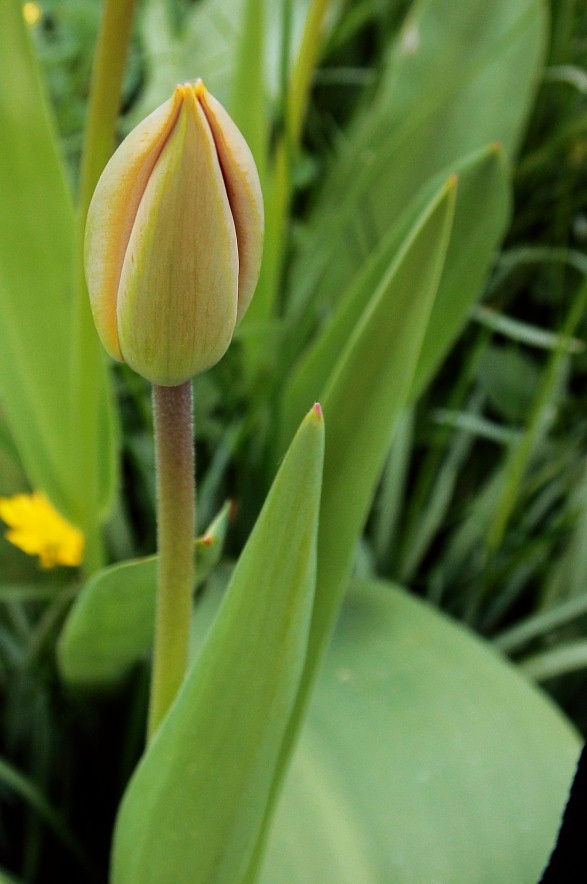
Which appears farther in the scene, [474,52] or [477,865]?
[474,52]

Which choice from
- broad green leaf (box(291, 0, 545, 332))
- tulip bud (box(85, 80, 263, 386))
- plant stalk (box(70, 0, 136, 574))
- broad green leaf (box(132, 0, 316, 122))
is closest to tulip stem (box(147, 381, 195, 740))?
tulip bud (box(85, 80, 263, 386))

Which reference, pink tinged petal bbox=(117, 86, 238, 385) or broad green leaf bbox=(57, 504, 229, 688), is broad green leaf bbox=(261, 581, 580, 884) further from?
pink tinged petal bbox=(117, 86, 238, 385)

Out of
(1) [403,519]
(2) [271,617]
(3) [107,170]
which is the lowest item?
(1) [403,519]

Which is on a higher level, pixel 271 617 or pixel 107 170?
pixel 107 170

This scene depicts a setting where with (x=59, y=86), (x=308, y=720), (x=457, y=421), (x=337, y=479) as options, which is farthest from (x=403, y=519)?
(x=59, y=86)

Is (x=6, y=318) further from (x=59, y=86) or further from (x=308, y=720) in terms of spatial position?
(x=59, y=86)

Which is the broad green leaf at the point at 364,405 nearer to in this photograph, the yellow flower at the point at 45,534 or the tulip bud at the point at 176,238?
the tulip bud at the point at 176,238
